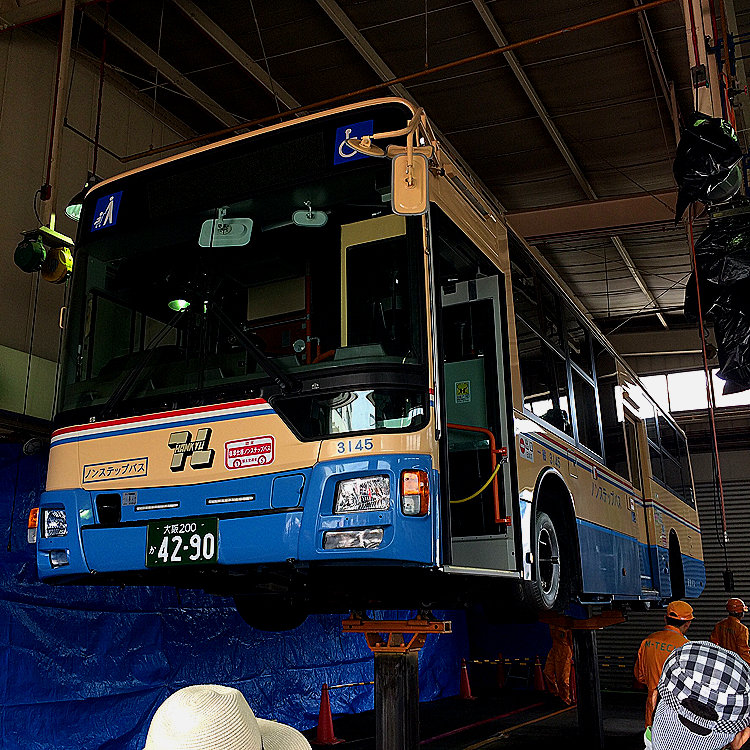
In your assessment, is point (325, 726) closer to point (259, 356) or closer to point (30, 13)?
point (259, 356)

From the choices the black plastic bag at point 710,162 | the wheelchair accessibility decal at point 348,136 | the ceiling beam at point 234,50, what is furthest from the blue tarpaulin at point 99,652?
the ceiling beam at point 234,50

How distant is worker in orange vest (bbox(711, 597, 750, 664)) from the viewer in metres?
11.7

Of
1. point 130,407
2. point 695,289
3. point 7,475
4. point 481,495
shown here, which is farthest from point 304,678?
point 695,289

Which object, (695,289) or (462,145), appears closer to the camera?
(695,289)

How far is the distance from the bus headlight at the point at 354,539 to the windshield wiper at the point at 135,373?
4.99 ft

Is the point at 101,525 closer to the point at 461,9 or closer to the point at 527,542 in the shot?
the point at 527,542

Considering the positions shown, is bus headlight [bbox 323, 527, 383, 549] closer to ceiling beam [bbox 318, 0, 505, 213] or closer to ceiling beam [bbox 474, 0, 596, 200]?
ceiling beam [bbox 318, 0, 505, 213]

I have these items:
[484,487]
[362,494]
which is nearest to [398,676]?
[484,487]

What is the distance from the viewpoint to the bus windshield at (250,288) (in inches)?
165

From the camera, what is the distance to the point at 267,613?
6129mm

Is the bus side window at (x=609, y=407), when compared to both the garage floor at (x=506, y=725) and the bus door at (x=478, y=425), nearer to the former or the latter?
the bus door at (x=478, y=425)

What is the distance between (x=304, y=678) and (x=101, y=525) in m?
6.49

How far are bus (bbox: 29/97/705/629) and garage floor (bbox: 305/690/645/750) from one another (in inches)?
205

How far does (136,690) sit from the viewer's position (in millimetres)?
7621
